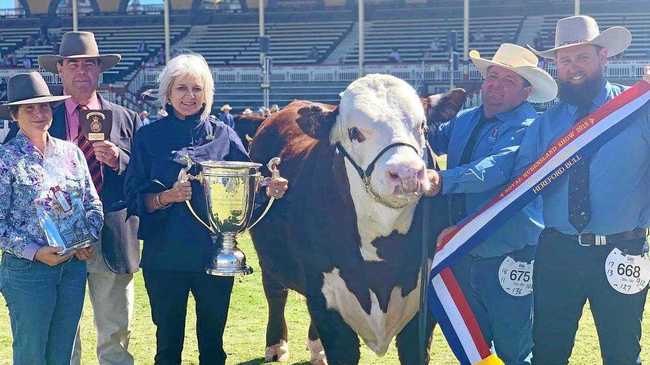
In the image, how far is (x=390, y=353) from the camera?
544cm

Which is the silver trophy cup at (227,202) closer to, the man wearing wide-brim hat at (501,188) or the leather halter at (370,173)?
the leather halter at (370,173)

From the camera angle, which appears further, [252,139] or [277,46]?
[277,46]

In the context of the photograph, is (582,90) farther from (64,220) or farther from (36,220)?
(36,220)

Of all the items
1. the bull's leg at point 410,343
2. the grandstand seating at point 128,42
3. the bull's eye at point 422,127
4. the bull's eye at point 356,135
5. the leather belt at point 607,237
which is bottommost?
the bull's leg at point 410,343

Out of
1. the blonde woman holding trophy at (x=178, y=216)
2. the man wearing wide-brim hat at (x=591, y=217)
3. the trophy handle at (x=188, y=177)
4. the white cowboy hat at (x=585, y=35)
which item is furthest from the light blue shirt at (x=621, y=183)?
the trophy handle at (x=188, y=177)

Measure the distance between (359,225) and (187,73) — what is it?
109 centimetres

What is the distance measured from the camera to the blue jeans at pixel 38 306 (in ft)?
11.3

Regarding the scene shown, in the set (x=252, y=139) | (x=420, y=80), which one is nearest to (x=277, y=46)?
(x=420, y=80)

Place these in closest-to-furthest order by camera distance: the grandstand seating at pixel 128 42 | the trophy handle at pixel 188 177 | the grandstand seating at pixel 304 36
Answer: the trophy handle at pixel 188 177
the grandstand seating at pixel 304 36
the grandstand seating at pixel 128 42

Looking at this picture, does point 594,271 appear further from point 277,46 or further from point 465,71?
point 277,46

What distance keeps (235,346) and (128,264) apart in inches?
63.2

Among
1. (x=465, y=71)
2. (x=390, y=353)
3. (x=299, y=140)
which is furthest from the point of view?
(x=465, y=71)

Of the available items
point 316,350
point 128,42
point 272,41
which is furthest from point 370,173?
point 128,42

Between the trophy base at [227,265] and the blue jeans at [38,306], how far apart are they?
621 millimetres
